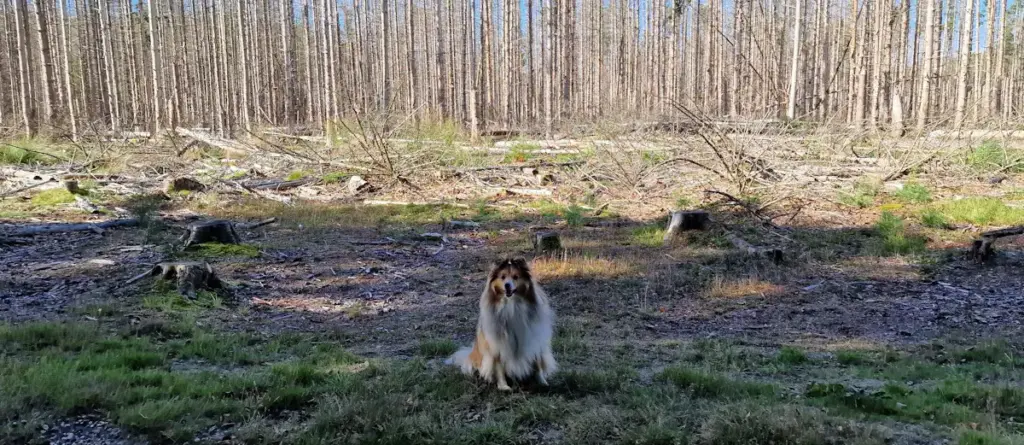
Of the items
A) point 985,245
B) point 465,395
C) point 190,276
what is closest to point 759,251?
point 985,245

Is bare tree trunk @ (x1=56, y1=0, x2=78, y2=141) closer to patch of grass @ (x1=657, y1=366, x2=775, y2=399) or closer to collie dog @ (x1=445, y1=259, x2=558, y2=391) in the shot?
collie dog @ (x1=445, y1=259, x2=558, y2=391)

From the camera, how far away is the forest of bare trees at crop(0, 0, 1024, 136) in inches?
1270

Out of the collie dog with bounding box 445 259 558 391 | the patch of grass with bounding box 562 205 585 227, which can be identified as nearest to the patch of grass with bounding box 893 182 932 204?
the patch of grass with bounding box 562 205 585 227

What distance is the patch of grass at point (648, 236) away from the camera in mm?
10852

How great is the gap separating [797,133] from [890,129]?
11.3 ft

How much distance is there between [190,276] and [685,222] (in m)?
7.36

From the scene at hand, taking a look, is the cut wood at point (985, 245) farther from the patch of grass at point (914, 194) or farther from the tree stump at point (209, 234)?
the tree stump at point (209, 234)

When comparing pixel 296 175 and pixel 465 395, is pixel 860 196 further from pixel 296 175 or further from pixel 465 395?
pixel 296 175

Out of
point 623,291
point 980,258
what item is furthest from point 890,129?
point 623,291

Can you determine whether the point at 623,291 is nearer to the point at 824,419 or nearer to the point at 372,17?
the point at 824,419

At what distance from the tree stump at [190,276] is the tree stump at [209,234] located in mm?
2096

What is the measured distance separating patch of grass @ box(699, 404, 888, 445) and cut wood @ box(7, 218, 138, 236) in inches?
423

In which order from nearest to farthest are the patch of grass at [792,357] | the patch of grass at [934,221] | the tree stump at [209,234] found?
the patch of grass at [792,357] → the tree stump at [209,234] → the patch of grass at [934,221]

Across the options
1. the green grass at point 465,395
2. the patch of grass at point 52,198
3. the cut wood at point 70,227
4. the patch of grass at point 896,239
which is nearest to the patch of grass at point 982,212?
the patch of grass at point 896,239
